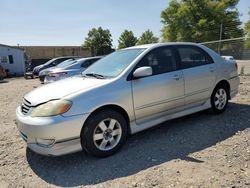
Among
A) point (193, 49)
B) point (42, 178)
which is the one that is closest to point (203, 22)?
point (193, 49)

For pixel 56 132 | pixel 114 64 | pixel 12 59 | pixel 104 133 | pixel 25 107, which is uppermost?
pixel 12 59

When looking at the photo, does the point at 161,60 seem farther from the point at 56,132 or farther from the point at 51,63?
the point at 51,63

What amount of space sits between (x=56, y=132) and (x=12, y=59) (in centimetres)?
3207

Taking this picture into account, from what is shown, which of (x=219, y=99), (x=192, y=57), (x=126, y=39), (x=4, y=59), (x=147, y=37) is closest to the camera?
(x=192, y=57)

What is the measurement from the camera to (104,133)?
13.8ft

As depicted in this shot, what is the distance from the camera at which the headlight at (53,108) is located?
3852 millimetres

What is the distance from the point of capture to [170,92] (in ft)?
16.4

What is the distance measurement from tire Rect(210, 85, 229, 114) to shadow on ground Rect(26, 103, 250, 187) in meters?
0.27

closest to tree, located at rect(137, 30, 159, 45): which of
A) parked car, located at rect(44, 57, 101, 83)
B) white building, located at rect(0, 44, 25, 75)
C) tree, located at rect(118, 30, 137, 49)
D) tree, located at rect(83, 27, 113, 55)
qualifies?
tree, located at rect(118, 30, 137, 49)

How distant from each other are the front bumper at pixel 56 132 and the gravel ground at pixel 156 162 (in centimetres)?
34

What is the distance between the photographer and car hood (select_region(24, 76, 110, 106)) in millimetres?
4094

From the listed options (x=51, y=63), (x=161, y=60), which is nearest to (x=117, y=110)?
(x=161, y=60)

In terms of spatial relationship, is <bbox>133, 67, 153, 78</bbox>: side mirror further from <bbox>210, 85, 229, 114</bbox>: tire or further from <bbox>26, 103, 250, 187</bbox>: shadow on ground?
<bbox>210, 85, 229, 114</bbox>: tire

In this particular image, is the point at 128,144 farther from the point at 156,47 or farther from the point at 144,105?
the point at 156,47
